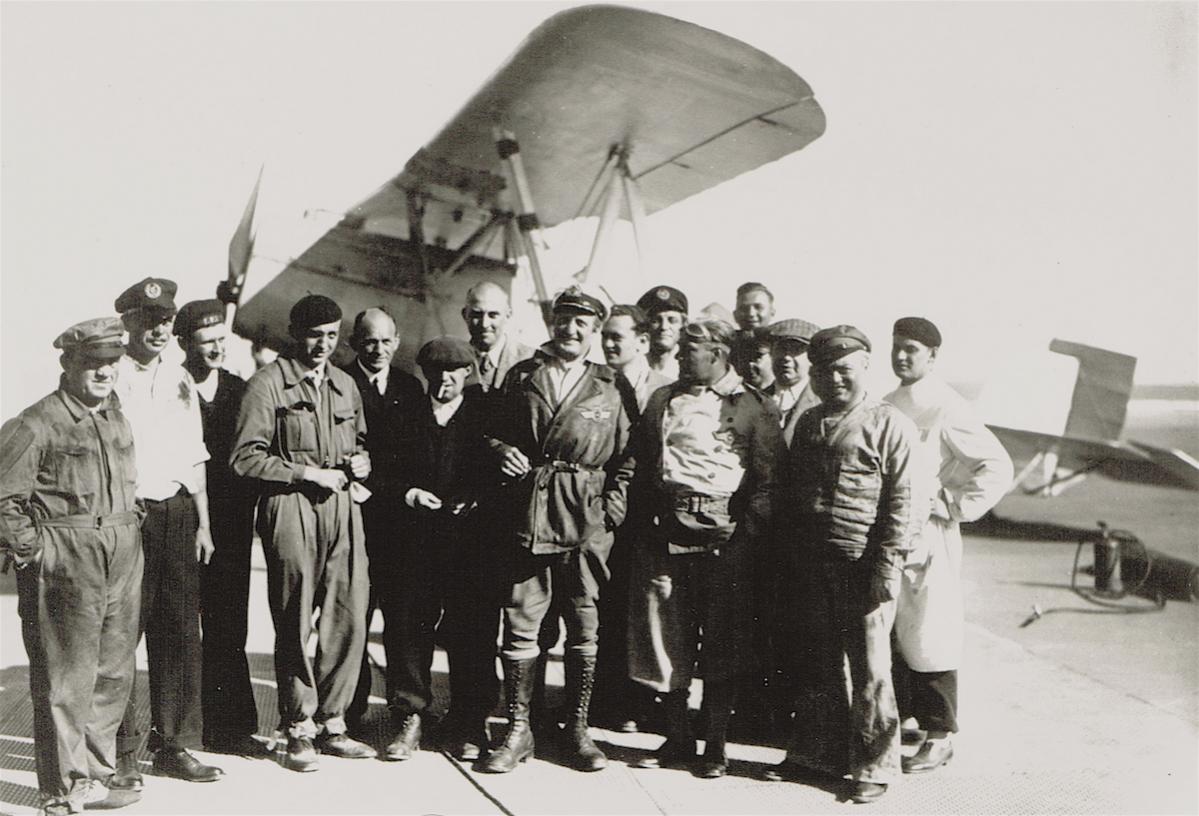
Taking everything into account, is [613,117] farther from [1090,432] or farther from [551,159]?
[1090,432]

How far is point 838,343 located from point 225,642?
254cm

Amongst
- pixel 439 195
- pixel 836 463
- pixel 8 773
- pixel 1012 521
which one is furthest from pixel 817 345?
pixel 1012 521

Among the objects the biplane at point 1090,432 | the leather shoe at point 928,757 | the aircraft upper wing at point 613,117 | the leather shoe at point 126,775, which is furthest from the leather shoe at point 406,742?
the biplane at point 1090,432

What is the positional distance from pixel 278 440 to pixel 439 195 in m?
6.48

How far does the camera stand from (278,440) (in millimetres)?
3123

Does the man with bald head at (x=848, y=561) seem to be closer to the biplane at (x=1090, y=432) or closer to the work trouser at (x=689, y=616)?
the work trouser at (x=689, y=616)

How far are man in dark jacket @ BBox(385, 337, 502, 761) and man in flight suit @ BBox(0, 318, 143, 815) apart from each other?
0.93 meters

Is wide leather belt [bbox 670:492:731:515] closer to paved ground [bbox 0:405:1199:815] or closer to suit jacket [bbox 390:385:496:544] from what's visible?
suit jacket [bbox 390:385:496:544]

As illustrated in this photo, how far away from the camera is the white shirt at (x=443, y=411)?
3.35 meters

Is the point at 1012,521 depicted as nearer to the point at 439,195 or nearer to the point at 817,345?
the point at 439,195

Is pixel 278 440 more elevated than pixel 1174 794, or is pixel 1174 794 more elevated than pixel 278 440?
pixel 278 440

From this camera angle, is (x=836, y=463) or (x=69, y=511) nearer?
(x=69, y=511)

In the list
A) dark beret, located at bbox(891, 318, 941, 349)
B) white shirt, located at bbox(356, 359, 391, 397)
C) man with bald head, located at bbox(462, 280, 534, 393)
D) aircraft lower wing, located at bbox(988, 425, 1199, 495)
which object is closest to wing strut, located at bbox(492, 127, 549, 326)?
man with bald head, located at bbox(462, 280, 534, 393)

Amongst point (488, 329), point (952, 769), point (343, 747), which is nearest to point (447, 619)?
point (343, 747)
